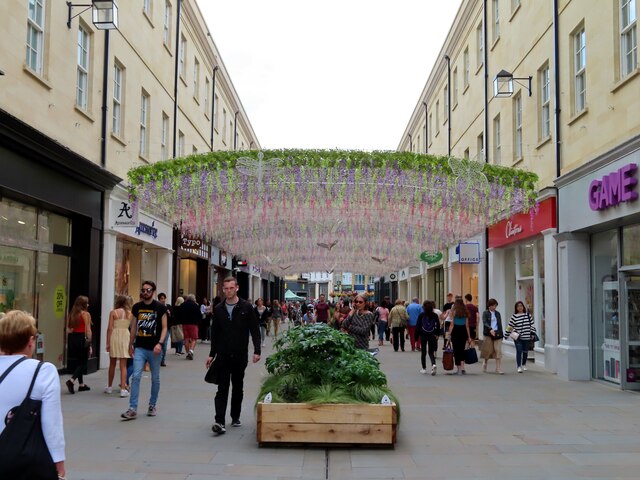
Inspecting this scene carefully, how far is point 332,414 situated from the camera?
712 centimetres

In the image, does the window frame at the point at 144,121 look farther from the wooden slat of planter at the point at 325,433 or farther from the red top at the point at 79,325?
the wooden slat of planter at the point at 325,433

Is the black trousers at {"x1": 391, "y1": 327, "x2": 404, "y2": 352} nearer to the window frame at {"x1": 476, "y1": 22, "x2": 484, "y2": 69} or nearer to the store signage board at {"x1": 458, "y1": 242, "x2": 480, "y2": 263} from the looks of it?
the store signage board at {"x1": 458, "y1": 242, "x2": 480, "y2": 263}

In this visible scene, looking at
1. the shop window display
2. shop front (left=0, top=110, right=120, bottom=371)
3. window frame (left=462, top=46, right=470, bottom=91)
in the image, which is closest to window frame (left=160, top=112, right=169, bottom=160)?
shop front (left=0, top=110, right=120, bottom=371)

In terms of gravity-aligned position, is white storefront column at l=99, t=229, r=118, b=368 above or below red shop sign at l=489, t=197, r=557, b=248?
below

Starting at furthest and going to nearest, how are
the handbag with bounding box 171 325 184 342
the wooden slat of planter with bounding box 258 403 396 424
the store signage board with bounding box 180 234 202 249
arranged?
the store signage board with bounding box 180 234 202 249, the handbag with bounding box 171 325 184 342, the wooden slat of planter with bounding box 258 403 396 424

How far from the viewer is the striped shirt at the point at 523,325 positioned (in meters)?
14.8

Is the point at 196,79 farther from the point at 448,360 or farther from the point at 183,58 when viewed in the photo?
the point at 448,360

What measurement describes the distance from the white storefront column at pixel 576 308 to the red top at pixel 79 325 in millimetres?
9025

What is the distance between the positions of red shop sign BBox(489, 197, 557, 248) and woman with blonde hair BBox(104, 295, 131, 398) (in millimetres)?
8892

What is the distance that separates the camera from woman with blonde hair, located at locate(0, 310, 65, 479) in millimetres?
3104

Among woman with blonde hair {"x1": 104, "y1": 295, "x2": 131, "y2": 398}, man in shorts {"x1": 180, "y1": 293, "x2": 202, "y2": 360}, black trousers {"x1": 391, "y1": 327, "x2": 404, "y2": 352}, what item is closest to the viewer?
woman with blonde hair {"x1": 104, "y1": 295, "x2": 131, "y2": 398}

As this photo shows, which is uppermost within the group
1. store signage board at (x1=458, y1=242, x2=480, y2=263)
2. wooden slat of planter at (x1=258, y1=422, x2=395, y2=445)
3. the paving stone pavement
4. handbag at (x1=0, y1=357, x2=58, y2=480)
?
store signage board at (x1=458, y1=242, x2=480, y2=263)

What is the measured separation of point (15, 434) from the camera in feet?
10.2

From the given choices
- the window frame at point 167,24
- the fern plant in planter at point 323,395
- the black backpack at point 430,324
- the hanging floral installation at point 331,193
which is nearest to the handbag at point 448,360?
the black backpack at point 430,324
